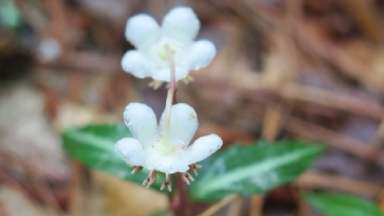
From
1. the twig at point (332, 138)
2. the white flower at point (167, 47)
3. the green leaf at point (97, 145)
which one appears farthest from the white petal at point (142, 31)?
the twig at point (332, 138)

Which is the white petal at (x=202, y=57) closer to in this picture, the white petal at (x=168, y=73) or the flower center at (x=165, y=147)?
the white petal at (x=168, y=73)

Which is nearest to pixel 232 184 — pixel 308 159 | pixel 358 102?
pixel 308 159

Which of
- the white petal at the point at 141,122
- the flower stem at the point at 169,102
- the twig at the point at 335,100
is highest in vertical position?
the twig at the point at 335,100

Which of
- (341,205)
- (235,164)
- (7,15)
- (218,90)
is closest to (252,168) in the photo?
(235,164)

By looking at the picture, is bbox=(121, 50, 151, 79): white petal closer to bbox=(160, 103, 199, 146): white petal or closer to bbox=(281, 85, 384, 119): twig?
bbox=(160, 103, 199, 146): white petal

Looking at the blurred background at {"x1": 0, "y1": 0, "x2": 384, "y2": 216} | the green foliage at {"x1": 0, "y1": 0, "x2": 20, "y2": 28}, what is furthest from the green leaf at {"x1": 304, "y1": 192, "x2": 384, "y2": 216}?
the green foliage at {"x1": 0, "y1": 0, "x2": 20, "y2": 28}

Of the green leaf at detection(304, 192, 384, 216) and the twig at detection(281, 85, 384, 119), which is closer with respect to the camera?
the green leaf at detection(304, 192, 384, 216)
